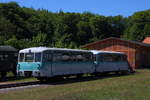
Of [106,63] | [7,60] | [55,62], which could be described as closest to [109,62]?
[106,63]

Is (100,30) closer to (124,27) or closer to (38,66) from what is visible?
(124,27)

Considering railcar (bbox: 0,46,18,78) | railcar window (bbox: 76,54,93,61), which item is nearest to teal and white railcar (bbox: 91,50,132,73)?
railcar window (bbox: 76,54,93,61)

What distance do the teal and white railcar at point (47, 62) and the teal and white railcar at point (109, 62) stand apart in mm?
4463

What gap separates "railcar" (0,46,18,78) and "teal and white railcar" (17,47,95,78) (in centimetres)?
176

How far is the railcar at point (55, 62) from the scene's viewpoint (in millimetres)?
22823

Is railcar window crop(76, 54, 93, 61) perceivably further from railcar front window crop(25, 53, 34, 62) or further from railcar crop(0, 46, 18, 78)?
railcar crop(0, 46, 18, 78)

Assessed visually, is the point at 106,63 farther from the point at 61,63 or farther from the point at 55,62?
the point at 55,62

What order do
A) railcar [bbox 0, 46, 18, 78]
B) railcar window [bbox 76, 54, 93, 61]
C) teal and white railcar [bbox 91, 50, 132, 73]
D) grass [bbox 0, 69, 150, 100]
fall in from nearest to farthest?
grass [bbox 0, 69, 150, 100]
railcar [bbox 0, 46, 18, 78]
railcar window [bbox 76, 54, 93, 61]
teal and white railcar [bbox 91, 50, 132, 73]

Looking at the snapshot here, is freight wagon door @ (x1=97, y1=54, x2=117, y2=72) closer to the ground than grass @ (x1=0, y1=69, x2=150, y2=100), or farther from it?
farther from it

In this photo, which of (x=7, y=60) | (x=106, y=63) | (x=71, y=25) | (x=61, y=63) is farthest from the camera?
(x=71, y=25)

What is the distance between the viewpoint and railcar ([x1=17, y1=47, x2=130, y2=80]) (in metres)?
22.8

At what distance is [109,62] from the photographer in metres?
32.7

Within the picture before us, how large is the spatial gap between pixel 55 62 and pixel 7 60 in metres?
4.38

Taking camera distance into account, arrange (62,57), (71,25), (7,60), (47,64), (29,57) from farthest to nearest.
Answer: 1. (71,25)
2. (7,60)
3. (62,57)
4. (29,57)
5. (47,64)
